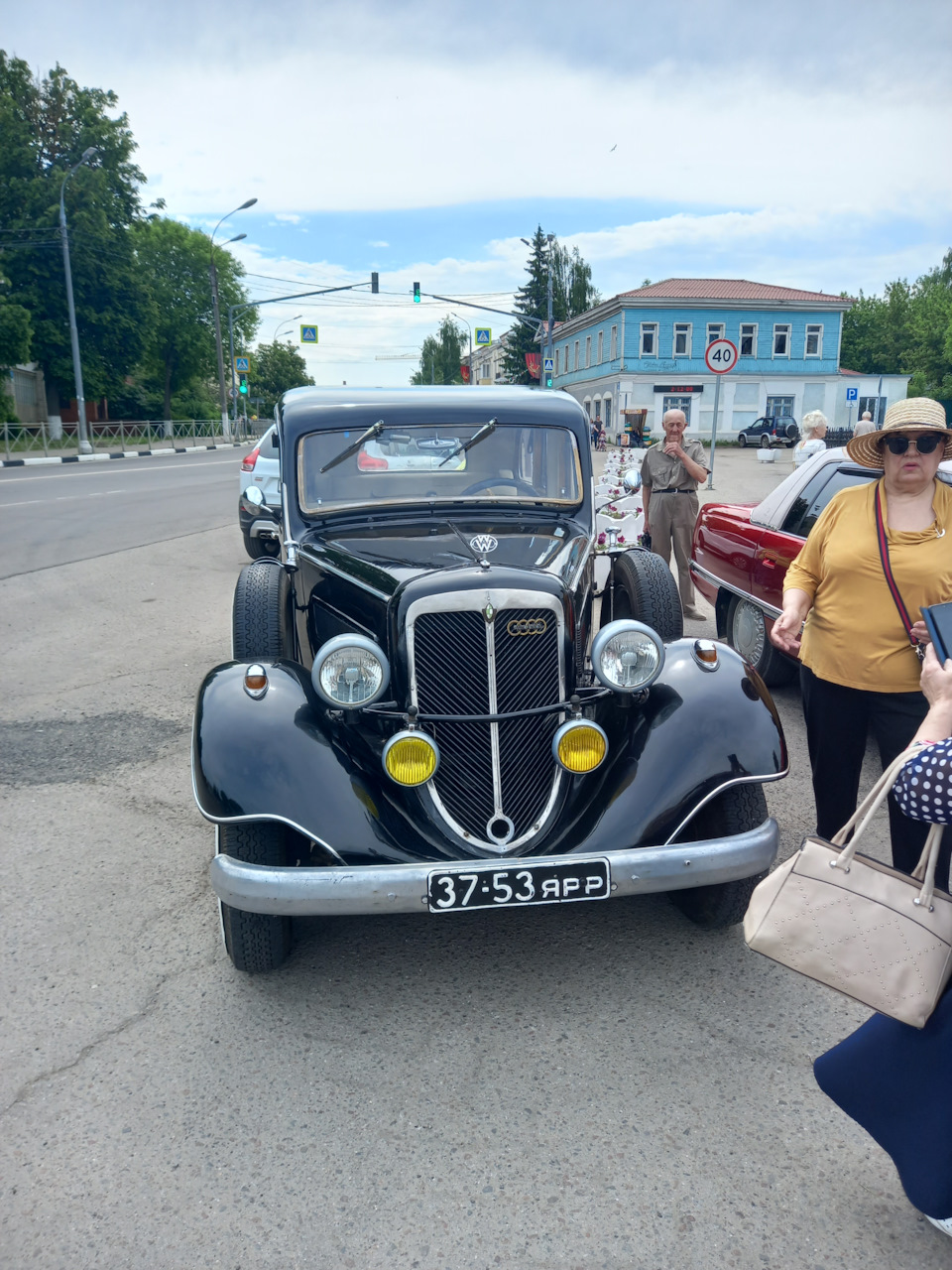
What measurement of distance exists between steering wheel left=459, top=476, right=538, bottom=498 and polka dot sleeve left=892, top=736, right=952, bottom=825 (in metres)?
2.77

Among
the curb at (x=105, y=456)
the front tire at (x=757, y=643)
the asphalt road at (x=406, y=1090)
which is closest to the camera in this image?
the asphalt road at (x=406, y=1090)

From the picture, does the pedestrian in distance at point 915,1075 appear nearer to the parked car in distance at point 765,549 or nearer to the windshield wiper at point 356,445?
the windshield wiper at point 356,445

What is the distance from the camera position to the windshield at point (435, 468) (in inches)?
176

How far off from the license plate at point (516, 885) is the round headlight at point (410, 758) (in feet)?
1.24

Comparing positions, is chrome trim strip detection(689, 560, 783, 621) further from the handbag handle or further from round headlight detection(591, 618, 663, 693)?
the handbag handle

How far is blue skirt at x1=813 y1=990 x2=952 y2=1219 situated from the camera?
200cm

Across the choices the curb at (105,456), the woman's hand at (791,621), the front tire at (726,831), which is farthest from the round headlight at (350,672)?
the curb at (105,456)

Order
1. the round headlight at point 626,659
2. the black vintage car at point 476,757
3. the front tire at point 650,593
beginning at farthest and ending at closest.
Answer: the front tire at point 650,593 → the round headlight at point 626,659 → the black vintage car at point 476,757

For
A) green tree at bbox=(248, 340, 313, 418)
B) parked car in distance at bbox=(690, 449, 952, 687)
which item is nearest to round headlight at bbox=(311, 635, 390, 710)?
parked car in distance at bbox=(690, 449, 952, 687)

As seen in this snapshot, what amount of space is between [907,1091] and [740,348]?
2113 inches

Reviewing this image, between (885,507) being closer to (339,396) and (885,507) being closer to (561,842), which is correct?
(561,842)

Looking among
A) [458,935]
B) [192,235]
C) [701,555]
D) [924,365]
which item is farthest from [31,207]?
[924,365]

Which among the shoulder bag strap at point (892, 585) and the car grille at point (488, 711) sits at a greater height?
the shoulder bag strap at point (892, 585)

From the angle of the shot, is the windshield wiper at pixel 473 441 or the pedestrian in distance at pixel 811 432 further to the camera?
the pedestrian in distance at pixel 811 432
